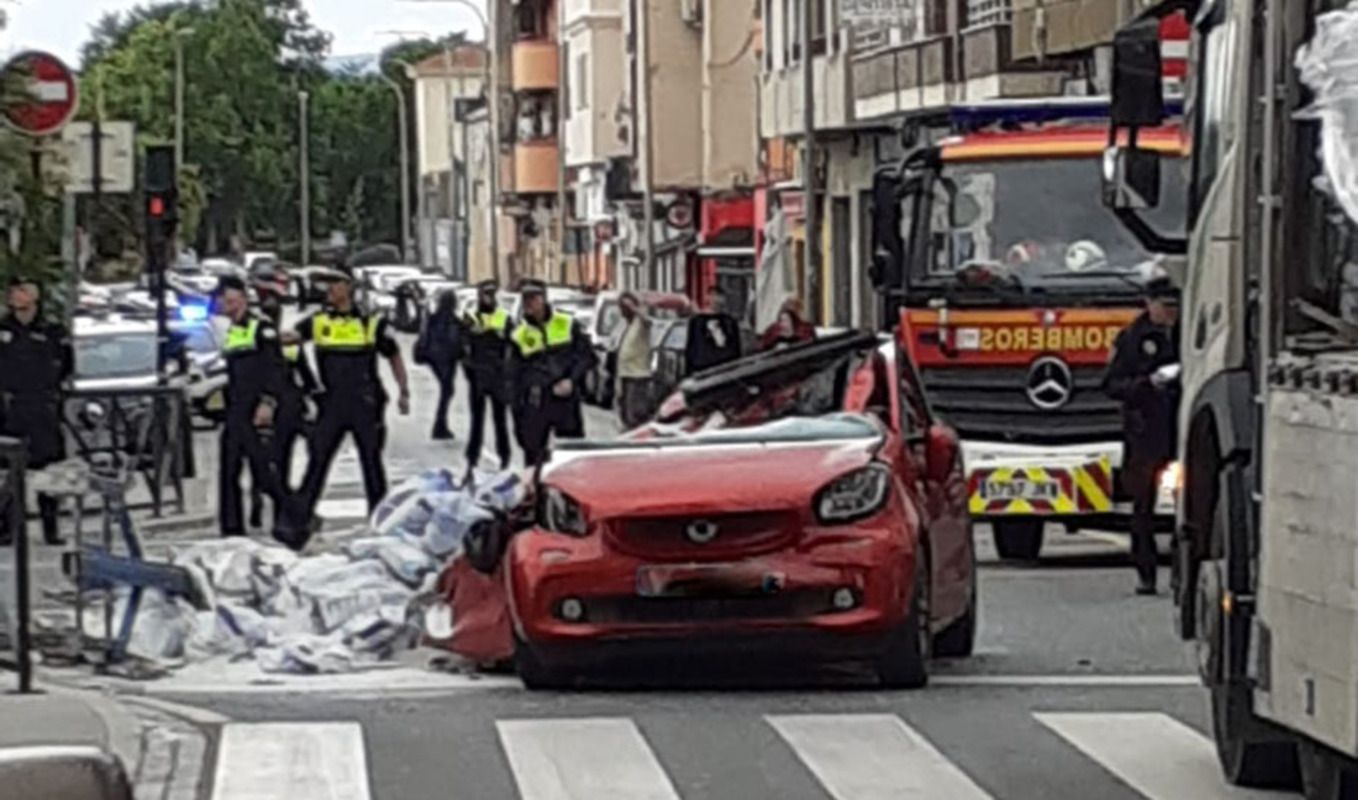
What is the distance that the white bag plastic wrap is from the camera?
363 inches

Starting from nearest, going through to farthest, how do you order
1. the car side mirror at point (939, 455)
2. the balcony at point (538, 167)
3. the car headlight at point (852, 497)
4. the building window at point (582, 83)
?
the car headlight at point (852, 497)
the car side mirror at point (939, 455)
the building window at point (582, 83)
the balcony at point (538, 167)

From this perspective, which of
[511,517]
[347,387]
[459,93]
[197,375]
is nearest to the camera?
[511,517]

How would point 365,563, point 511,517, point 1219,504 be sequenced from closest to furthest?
point 1219,504 < point 511,517 < point 365,563

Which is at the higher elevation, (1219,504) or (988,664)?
(1219,504)

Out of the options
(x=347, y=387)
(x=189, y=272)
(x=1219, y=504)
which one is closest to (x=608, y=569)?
(x=1219, y=504)

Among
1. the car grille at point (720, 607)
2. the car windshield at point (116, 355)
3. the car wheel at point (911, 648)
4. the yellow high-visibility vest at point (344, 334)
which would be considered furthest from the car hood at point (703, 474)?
the car windshield at point (116, 355)

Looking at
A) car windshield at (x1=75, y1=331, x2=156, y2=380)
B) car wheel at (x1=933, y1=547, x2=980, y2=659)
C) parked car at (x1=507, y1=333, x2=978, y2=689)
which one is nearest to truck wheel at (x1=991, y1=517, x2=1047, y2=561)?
car wheel at (x1=933, y1=547, x2=980, y2=659)

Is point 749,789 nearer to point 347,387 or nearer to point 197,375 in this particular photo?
point 347,387

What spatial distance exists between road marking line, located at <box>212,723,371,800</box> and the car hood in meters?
1.47

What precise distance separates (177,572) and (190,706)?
1.35 meters

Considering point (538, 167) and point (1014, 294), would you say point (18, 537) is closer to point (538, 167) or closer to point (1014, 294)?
point (1014, 294)

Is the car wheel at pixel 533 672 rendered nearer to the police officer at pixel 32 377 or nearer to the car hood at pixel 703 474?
the car hood at pixel 703 474

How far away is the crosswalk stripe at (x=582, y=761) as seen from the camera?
1189 cm

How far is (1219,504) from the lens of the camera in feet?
36.1
